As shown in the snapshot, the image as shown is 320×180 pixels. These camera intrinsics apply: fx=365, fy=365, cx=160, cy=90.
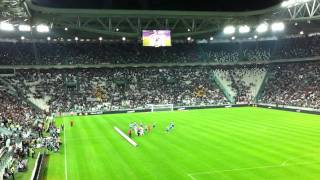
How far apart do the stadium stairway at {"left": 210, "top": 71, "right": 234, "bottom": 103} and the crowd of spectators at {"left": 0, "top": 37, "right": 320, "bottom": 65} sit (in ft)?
14.4

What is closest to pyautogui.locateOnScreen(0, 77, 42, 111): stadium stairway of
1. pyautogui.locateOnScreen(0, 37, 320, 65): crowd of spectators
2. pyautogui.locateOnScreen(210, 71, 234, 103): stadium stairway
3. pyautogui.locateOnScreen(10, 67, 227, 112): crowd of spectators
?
pyautogui.locateOnScreen(10, 67, 227, 112): crowd of spectators

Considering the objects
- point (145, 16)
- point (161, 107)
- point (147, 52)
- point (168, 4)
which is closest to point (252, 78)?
point (147, 52)

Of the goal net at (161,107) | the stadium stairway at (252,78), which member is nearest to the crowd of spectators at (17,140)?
the goal net at (161,107)

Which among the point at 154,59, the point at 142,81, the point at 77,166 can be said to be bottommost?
the point at 77,166

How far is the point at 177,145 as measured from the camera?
30.9 meters

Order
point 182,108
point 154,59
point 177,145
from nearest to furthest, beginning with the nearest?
point 177,145
point 182,108
point 154,59

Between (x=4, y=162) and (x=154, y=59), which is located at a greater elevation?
(x=154, y=59)

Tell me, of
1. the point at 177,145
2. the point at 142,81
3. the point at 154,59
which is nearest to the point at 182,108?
the point at 142,81

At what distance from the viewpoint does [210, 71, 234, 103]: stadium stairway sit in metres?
74.4

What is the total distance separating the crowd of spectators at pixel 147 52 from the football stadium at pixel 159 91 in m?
0.30

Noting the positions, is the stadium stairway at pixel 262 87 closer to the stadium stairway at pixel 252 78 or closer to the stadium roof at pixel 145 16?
the stadium stairway at pixel 252 78

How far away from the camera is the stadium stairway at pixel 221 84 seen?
244 ft

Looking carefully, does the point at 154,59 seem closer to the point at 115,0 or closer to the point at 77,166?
the point at 115,0

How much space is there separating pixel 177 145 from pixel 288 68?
2133 inches
